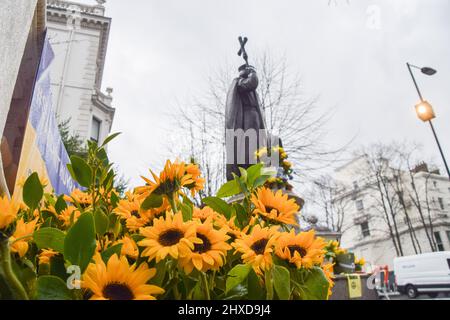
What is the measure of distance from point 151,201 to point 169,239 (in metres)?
0.13

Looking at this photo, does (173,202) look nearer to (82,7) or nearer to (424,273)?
(424,273)

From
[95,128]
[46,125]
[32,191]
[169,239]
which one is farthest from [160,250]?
[95,128]

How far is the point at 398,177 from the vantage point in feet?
74.9

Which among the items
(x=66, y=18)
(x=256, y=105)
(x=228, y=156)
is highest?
(x=66, y=18)

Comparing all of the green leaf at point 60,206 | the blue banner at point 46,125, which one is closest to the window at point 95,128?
the blue banner at point 46,125

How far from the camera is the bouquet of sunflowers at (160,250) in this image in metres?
0.36

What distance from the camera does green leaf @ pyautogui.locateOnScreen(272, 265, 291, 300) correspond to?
16.6 inches

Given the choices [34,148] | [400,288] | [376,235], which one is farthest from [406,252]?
[34,148]

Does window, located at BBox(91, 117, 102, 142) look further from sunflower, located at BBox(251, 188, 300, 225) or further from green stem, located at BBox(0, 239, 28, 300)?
green stem, located at BBox(0, 239, 28, 300)

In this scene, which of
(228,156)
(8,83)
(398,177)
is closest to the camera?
(8,83)

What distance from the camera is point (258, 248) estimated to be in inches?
19.3

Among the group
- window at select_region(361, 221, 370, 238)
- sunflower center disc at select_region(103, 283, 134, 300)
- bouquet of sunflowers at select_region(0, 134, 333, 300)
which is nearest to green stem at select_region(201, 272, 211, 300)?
bouquet of sunflowers at select_region(0, 134, 333, 300)
